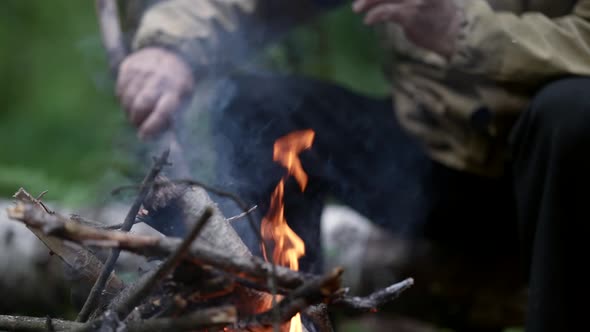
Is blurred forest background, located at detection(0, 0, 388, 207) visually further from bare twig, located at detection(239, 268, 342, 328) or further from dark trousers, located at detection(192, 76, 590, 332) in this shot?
bare twig, located at detection(239, 268, 342, 328)

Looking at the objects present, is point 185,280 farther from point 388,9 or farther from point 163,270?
point 388,9

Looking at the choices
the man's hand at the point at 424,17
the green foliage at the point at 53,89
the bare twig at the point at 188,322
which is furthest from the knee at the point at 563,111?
the green foliage at the point at 53,89

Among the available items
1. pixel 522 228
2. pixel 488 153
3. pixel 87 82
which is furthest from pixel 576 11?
pixel 87 82

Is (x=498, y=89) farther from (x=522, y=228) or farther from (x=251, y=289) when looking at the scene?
(x=251, y=289)

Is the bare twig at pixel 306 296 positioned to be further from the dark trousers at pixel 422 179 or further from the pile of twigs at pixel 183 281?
the dark trousers at pixel 422 179

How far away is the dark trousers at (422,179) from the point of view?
4.63ft

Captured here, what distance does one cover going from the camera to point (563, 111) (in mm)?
1453

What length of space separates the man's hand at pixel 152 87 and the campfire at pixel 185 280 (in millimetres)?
802

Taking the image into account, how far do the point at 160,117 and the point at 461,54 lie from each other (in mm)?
945

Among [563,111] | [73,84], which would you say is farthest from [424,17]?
[73,84]

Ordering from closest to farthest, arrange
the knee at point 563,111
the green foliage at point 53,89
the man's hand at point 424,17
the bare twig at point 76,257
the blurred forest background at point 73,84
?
1. the bare twig at point 76,257
2. the knee at point 563,111
3. the man's hand at point 424,17
4. the blurred forest background at point 73,84
5. the green foliage at point 53,89

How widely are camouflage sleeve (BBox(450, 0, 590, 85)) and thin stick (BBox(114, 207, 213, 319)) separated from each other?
44.1 inches

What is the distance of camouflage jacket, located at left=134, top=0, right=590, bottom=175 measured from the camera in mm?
1597

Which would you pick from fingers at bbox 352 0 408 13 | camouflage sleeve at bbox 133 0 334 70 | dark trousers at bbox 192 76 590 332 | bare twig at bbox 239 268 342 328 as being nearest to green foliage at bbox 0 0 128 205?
camouflage sleeve at bbox 133 0 334 70
